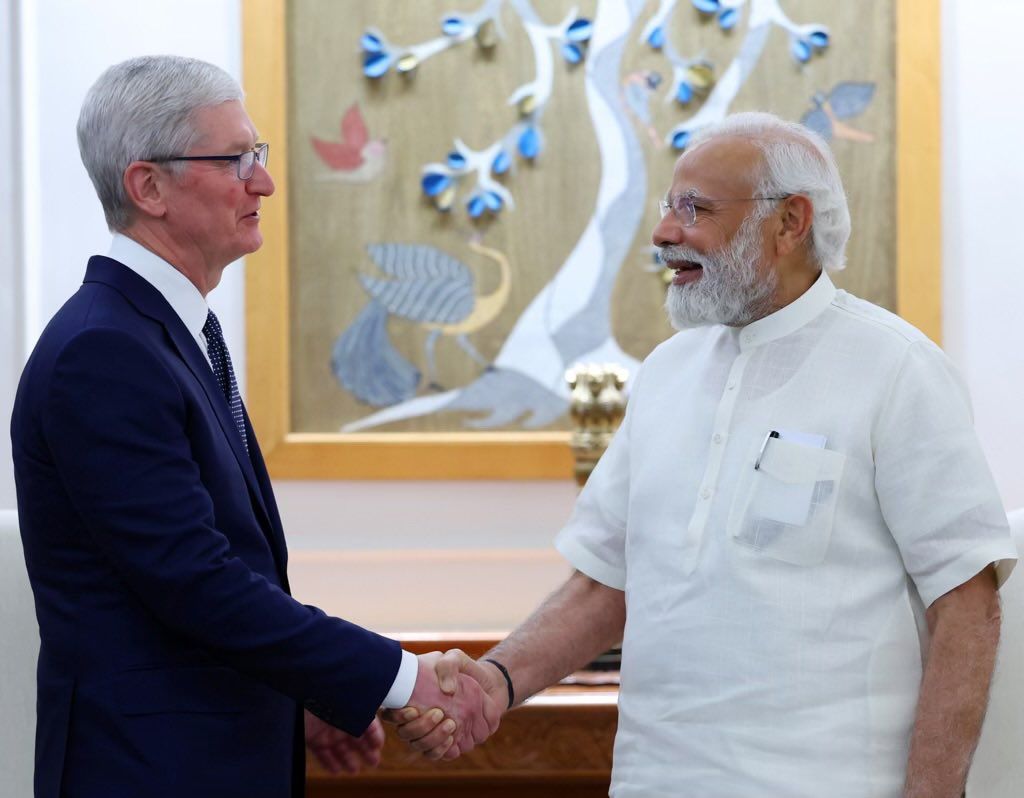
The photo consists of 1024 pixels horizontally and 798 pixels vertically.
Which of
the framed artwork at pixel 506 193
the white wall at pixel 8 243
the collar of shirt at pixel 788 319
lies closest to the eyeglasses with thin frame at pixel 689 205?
the collar of shirt at pixel 788 319

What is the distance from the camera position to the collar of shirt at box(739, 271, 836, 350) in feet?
6.55

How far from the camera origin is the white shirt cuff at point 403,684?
1868 mm

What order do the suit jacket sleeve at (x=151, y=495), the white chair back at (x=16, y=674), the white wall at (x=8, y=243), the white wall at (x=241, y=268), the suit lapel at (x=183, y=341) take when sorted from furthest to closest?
the white wall at (x=241, y=268) → the white wall at (x=8, y=243) → the white chair back at (x=16, y=674) → the suit lapel at (x=183, y=341) → the suit jacket sleeve at (x=151, y=495)

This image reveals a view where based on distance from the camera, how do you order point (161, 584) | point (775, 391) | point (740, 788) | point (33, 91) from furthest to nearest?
1. point (33, 91)
2. point (775, 391)
3. point (740, 788)
4. point (161, 584)

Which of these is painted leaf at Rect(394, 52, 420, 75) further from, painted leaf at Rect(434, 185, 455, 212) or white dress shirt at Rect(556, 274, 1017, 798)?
white dress shirt at Rect(556, 274, 1017, 798)

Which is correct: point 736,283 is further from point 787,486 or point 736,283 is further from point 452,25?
point 452,25

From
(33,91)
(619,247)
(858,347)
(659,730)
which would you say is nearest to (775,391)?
(858,347)

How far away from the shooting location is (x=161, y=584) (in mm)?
1633

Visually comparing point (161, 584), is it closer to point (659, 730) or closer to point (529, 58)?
point (659, 730)

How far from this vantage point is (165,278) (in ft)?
5.83

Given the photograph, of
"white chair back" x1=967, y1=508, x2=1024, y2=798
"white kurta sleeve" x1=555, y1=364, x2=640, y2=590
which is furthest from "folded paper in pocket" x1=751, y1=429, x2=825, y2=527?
"white chair back" x1=967, y1=508, x2=1024, y2=798

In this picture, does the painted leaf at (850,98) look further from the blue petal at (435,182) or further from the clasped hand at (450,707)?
the clasped hand at (450,707)

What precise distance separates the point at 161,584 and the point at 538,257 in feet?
6.96

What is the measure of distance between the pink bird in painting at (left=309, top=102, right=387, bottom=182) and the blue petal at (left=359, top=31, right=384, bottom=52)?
0.15 meters
